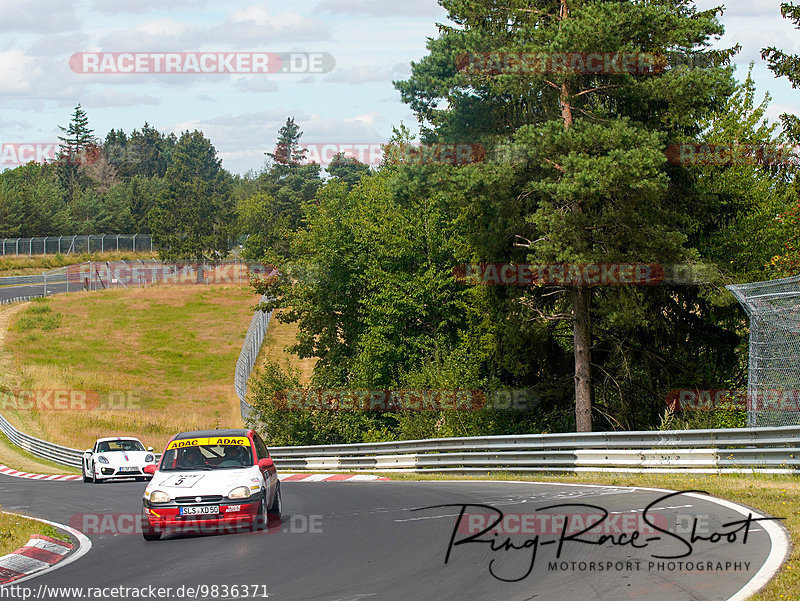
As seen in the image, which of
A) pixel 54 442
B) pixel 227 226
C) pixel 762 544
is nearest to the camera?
pixel 762 544

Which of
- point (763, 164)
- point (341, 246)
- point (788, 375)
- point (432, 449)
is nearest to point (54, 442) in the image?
point (341, 246)

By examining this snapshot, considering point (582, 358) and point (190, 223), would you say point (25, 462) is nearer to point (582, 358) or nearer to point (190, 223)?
point (582, 358)

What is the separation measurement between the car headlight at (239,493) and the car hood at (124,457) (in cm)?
1661

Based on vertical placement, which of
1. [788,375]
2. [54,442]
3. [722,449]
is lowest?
[54,442]

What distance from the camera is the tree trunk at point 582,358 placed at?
27375mm

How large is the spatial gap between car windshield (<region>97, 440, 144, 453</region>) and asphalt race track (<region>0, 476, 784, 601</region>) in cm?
1428

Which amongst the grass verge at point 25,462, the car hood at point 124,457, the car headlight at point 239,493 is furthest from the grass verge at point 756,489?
the grass verge at point 25,462

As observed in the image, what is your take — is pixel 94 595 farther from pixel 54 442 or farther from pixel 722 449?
pixel 54 442

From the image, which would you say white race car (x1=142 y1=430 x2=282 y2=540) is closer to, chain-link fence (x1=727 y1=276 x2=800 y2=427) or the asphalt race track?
the asphalt race track

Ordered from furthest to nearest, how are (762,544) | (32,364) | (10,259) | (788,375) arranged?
(10,259)
(32,364)
(788,375)
(762,544)

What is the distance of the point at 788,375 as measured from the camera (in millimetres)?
15492

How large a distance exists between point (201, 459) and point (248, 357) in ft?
136

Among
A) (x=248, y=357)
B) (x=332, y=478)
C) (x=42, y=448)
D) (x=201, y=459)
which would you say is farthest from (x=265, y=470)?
(x=248, y=357)

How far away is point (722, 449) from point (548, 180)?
36.2 ft
